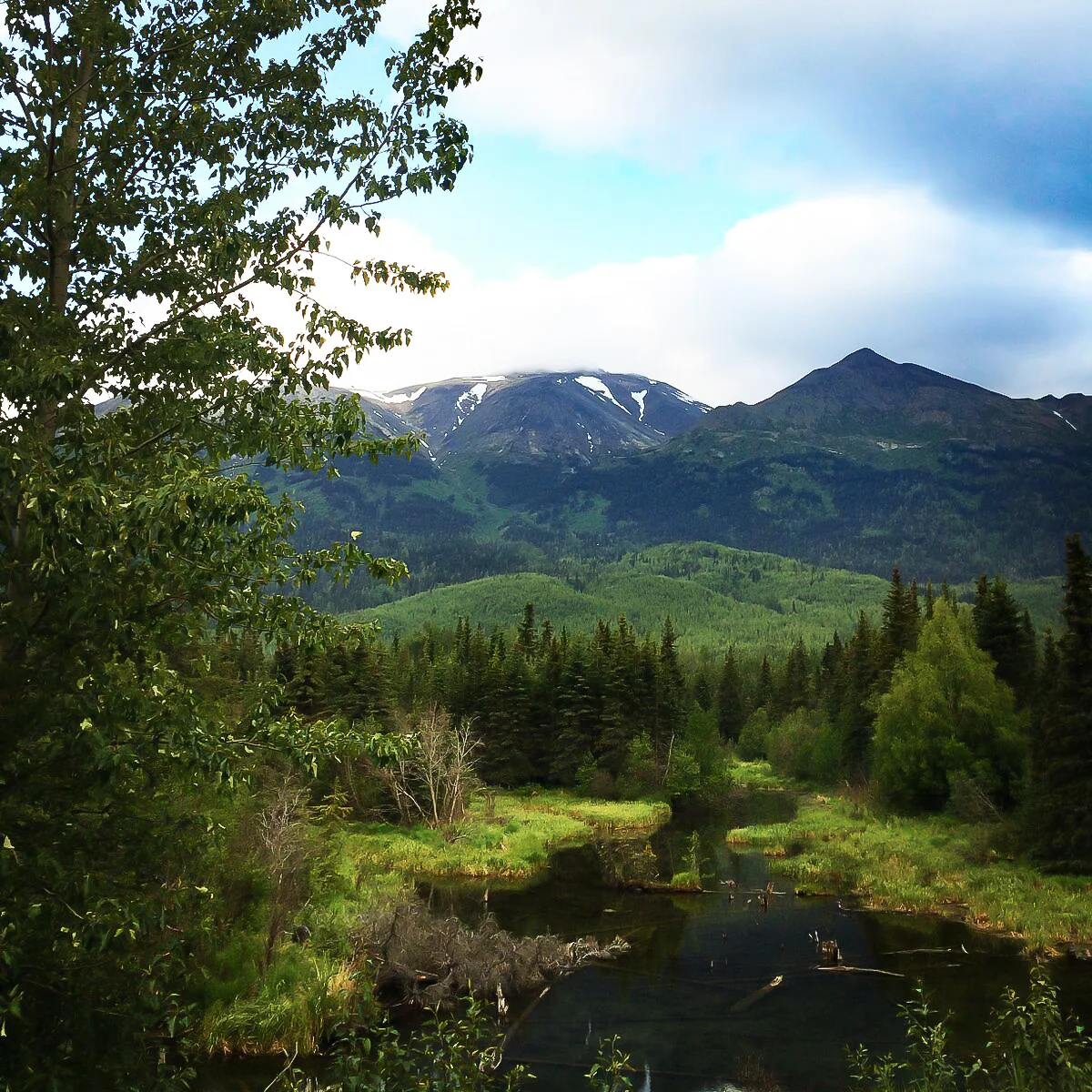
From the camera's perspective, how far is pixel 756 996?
2673cm

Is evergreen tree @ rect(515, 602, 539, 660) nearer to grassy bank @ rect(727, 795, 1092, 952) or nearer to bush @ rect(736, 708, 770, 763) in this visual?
grassy bank @ rect(727, 795, 1092, 952)

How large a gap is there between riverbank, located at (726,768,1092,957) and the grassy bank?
0.05 meters

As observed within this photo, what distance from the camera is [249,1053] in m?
21.0

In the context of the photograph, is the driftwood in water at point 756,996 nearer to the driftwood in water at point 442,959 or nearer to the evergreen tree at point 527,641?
the driftwood in water at point 442,959

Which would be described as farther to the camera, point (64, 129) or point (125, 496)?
point (64, 129)

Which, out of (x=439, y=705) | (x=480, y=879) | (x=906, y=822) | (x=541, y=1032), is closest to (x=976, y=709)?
(x=906, y=822)

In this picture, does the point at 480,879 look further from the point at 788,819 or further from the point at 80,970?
the point at 80,970

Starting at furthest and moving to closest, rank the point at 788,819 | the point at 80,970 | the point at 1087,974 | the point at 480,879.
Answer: the point at 788,819, the point at 480,879, the point at 1087,974, the point at 80,970

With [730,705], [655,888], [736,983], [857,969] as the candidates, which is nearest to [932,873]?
[655,888]

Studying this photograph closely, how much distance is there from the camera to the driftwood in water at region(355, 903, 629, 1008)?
25484mm

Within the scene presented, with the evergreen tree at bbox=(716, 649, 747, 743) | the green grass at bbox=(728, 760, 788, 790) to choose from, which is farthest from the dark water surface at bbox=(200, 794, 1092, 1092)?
the evergreen tree at bbox=(716, 649, 747, 743)

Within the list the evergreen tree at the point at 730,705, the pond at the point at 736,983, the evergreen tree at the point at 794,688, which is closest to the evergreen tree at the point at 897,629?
the pond at the point at 736,983

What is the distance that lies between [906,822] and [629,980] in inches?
1247

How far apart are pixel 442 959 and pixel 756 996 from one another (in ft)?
33.2
